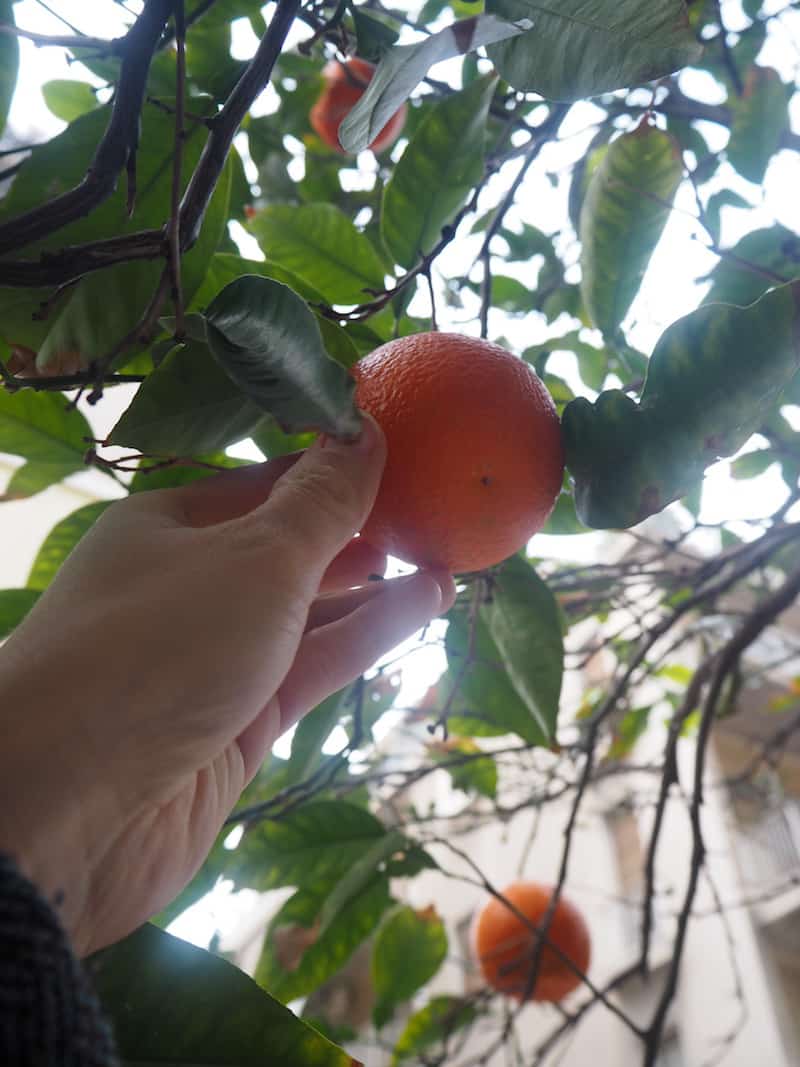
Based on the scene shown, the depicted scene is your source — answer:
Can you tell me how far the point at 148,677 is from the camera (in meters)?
0.34

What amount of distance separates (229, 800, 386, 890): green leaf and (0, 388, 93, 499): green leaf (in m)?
0.58

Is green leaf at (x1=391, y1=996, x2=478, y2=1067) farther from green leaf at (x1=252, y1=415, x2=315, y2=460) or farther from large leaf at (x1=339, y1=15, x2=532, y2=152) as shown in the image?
large leaf at (x1=339, y1=15, x2=532, y2=152)

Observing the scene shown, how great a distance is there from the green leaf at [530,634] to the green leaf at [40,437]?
36 cm

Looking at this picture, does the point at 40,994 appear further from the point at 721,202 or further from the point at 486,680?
the point at 721,202

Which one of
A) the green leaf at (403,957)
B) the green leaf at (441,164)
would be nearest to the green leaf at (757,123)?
the green leaf at (441,164)

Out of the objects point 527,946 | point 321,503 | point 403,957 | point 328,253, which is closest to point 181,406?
point 321,503

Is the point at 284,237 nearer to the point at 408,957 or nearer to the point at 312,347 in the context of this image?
the point at 312,347

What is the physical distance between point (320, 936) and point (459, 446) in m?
0.84

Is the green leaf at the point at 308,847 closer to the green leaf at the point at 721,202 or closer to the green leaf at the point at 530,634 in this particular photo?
Result: the green leaf at the point at 530,634

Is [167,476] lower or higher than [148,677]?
higher

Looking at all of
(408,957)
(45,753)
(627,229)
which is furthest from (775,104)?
(408,957)

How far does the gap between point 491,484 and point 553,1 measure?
0.24m

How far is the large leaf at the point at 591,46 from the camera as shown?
0.40 metres

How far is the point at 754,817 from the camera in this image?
174 inches
